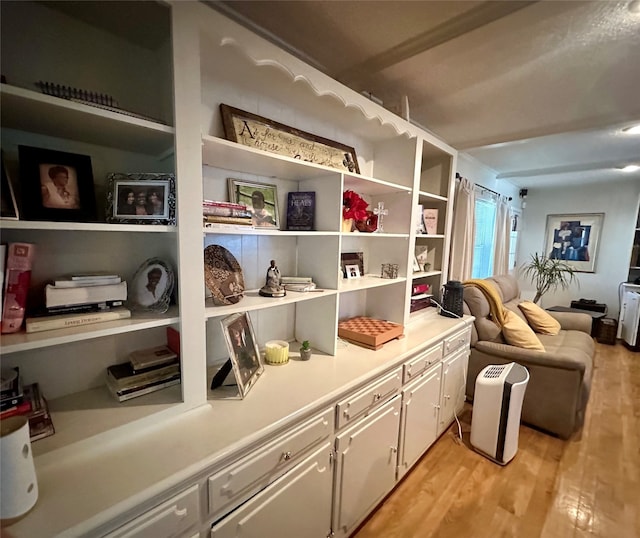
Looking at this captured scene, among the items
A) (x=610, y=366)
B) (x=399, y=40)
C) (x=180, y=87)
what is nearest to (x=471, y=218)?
(x=399, y=40)

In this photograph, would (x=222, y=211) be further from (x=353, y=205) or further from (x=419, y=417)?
(x=419, y=417)

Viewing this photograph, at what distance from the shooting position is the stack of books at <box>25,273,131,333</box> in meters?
0.80

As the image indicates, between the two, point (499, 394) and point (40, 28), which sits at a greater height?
point (40, 28)

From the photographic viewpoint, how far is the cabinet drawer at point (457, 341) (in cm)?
197

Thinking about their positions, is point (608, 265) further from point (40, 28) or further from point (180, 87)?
point (40, 28)

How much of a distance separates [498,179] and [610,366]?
2.63 meters

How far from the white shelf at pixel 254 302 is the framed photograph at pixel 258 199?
34cm

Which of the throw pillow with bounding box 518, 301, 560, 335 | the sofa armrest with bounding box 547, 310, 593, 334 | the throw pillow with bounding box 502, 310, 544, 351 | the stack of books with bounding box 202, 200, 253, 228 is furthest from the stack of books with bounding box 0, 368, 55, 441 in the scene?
the sofa armrest with bounding box 547, 310, 593, 334

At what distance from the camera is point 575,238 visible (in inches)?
183

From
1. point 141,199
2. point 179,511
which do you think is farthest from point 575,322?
point 141,199

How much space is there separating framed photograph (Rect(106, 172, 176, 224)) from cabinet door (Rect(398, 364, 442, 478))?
143 centimetres

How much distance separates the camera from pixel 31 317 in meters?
0.80

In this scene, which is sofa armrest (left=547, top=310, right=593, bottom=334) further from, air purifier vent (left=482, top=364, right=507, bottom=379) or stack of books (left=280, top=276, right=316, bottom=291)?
stack of books (left=280, top=276, right=316, bottom=291)

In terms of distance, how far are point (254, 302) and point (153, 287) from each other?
363mm
